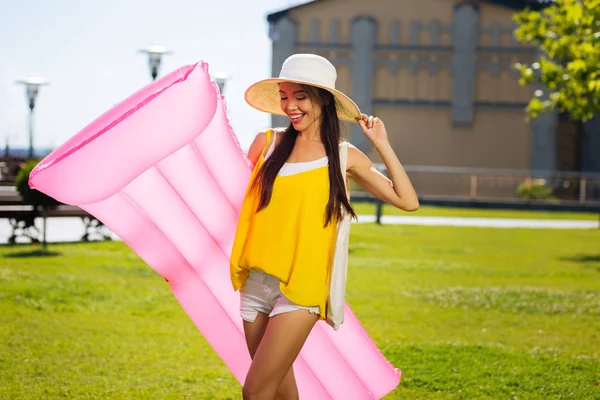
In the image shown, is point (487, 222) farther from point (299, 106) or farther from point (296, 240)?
point (296, 240)

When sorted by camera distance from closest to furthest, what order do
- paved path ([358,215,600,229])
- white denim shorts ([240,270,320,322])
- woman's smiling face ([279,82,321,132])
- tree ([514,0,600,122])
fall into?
white denim shorts ([240,270,320,322]) → woman's smiling face ([279,82,321,132]) → tree ([514,0,600,122]) → paved path ([358,215,600,229])

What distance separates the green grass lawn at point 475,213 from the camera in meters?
34.5

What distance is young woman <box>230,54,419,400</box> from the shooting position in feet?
14.3

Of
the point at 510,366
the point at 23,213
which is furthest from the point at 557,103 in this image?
the point at 510,366

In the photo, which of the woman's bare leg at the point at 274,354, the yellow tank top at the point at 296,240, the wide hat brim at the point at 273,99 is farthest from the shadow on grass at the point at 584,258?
the woman's bare leg at the point at 274,354

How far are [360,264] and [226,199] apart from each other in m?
12.3

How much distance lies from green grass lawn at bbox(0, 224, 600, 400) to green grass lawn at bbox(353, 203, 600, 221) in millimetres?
15293

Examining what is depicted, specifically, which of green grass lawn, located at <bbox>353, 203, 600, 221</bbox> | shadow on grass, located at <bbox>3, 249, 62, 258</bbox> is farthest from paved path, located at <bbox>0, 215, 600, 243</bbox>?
shadow on grass, located at <bbox>3, 249, 62, 258</bbox>

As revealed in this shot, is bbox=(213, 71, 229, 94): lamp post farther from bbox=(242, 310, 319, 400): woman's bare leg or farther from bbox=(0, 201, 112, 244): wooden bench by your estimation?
bbox=(242, 310, 319, 400): woman's bare leg

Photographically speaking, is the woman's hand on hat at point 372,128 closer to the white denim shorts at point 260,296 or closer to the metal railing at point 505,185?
the white denim shorts at point 260,296

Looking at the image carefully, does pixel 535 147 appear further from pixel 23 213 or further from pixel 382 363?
pixel 382 363

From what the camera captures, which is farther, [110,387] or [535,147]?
[535,147]

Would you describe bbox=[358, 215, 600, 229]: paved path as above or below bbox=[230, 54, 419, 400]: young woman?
below

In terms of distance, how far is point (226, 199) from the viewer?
16.9 ft
